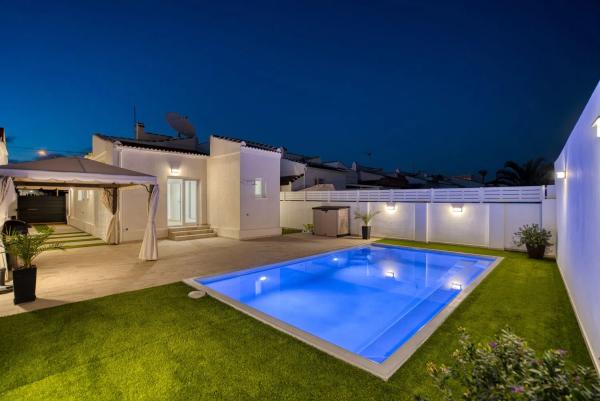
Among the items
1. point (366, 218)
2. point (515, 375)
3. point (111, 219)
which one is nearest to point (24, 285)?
point (111, 219)

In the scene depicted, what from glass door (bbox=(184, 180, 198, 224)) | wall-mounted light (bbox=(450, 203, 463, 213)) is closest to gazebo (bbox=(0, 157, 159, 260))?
glass door (bbox=(184, 180, 198, 224))

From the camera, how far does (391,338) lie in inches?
195

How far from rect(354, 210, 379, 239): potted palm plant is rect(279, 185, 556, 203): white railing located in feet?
2.35

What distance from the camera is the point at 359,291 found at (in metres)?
7.60

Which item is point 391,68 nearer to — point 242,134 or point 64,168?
point 242,134

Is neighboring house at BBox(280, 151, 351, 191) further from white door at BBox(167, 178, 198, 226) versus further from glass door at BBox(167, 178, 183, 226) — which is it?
glass door at BBox(167, 178, 183, 226)

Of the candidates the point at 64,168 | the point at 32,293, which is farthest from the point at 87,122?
the point at 32,293

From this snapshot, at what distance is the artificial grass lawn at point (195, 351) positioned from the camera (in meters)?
3.16

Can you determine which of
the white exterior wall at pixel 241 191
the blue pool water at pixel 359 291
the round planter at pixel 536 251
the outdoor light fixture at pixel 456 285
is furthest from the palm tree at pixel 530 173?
the outdoor light fixture at pixel 456 285

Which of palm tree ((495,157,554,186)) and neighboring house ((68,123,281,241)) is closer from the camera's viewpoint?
neighboring house ((68,123,281,241))

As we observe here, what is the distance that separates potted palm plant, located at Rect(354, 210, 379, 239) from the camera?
15.0m

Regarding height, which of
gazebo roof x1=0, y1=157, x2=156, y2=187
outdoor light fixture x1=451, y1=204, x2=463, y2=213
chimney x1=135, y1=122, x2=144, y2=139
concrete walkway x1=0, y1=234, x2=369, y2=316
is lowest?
concrete walkway x1=0, y1=234, x2=369, y2=316

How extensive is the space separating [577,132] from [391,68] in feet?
142

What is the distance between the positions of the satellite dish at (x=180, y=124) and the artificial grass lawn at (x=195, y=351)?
15658 mm
